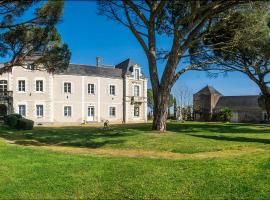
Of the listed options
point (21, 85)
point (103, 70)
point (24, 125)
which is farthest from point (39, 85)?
point (24, 125)

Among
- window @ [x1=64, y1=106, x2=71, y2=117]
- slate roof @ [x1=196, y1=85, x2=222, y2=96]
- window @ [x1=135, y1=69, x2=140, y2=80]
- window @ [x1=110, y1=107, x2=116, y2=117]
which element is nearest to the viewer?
window @ [x1=64, y1=106, x2=71, y2=117]

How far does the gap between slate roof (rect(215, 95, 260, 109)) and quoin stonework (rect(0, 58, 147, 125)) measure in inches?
903

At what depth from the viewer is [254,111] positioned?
189ft

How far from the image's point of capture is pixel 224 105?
6122 cm

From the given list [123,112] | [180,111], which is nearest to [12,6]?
[123,112]

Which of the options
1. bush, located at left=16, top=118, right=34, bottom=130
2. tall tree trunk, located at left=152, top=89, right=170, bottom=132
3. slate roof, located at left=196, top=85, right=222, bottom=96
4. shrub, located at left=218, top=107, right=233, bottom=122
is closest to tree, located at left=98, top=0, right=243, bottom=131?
tall tree trunk, located at left=152, top=89, right=170, bottom=132

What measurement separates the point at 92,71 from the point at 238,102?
31702 mm

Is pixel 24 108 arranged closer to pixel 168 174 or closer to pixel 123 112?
pixel 123 112

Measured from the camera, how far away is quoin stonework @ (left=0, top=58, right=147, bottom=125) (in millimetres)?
36156

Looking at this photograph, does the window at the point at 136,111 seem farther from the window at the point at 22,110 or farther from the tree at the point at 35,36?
the tree at the point at 35,36

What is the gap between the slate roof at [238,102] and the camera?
59.2 meters

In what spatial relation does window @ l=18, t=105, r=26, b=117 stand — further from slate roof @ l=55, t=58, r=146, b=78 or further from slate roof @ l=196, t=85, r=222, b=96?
slate roof @ l=196, t=85, r=222, b=96

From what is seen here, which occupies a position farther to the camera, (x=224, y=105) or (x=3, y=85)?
(x=224, y=105)

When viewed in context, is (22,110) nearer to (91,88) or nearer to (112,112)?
(91,88)
